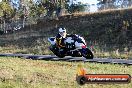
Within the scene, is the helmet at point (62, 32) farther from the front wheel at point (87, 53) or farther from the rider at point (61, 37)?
the front wheel at point (87, 53)

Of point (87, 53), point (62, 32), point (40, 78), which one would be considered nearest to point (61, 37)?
point (62, 32)

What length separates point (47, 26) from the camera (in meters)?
67.9

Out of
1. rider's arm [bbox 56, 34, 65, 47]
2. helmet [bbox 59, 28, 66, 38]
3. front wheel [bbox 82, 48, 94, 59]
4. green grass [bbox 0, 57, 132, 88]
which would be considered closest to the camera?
green grass [bbox 0, 57, 132, 88]

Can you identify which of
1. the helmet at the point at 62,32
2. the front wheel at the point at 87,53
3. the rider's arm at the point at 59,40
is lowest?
the front wheel at the point at 87,53

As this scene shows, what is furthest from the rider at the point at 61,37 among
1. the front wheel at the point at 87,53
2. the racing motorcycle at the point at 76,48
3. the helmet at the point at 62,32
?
the front wheel at the point at 87,53

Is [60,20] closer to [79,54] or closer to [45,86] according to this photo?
[79,54]

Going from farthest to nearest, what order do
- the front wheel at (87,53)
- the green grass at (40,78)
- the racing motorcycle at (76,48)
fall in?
1. the front wheel at (87,53)
2. the racing motorcycle at (76,48)
3. the green grass at (40,78)

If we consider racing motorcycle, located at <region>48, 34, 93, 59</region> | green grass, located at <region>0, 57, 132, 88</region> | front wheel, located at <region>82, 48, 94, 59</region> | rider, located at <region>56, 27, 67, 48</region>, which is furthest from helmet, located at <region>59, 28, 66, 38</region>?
green grass, located at <region>0, 57, 132, 88</region>

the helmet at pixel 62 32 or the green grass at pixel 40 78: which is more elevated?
the helmet at pixel 62 32

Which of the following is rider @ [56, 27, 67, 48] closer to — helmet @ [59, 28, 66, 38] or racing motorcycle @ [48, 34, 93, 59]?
helmet @ [59, 28, 66, 38]

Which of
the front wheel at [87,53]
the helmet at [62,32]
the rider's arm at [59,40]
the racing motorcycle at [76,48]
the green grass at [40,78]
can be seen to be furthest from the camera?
the rider's arm at [59,40]

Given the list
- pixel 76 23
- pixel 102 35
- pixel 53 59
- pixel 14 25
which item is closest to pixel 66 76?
pixel 53 59

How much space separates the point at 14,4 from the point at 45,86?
348 feet

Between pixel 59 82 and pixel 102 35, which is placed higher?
pixel 59 82
